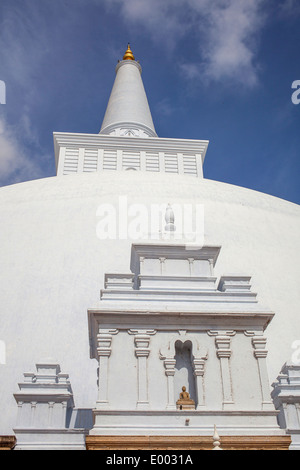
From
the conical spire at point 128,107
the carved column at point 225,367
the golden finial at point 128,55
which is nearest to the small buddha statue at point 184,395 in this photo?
the carved column at point 225,367

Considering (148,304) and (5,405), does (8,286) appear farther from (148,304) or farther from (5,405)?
(148,304)

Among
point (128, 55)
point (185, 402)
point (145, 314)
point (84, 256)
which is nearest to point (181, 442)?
point (185, 402)

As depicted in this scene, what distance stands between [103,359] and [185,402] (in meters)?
1.73

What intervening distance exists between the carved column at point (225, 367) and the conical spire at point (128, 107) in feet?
71.9

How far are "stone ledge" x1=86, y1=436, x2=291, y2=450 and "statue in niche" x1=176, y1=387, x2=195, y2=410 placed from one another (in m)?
0.70

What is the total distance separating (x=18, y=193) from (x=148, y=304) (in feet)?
34.5

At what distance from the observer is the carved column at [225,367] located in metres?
9.97

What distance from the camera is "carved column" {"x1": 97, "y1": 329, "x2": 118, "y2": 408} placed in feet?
32.1

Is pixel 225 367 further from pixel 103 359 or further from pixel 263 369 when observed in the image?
pixel 103 359

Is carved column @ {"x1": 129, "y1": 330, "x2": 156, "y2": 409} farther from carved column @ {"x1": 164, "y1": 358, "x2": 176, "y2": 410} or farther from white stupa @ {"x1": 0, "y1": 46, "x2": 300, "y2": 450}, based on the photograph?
carved column @ {"x1": 164, "y1": 358, "x2": 176, "y2": 410}

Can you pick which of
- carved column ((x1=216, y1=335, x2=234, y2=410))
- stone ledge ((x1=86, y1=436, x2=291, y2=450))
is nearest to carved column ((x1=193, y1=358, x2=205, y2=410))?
carved column ((x1=216, y1=335, x2=234, y2=410))

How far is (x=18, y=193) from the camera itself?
19688 mm

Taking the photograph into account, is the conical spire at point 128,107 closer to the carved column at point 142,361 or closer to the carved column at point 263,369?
the carved column at point 142,361

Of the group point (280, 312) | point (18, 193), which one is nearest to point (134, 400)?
point (280, 312)
